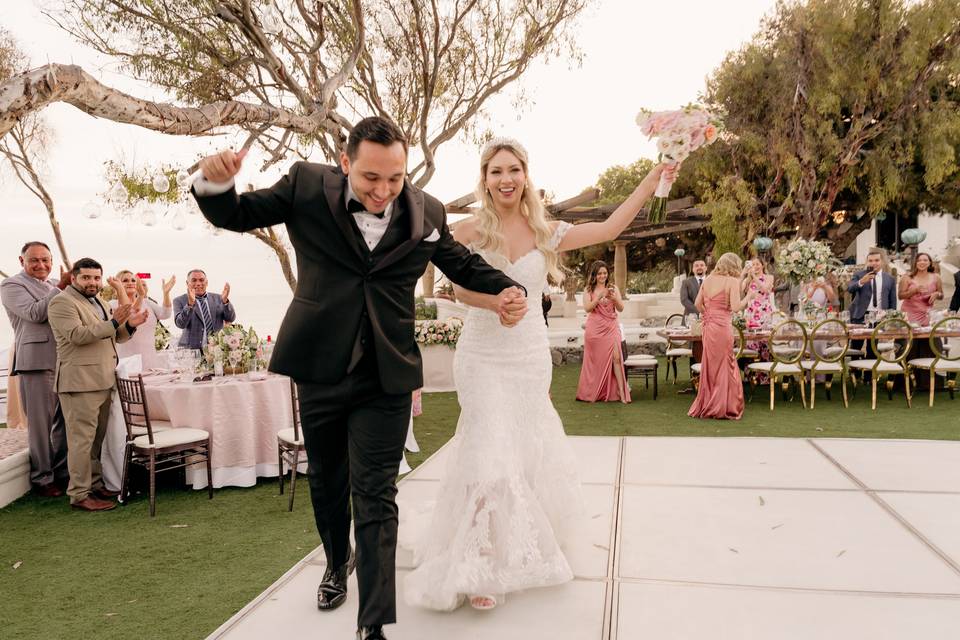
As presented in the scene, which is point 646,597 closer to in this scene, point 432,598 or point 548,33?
point 432,598

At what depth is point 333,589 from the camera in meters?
3.21

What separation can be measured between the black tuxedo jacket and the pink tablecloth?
3373 mm

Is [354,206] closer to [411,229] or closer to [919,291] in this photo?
[411,229]

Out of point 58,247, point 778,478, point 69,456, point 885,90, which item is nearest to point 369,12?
point 69,456

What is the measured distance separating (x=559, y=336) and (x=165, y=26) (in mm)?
9545

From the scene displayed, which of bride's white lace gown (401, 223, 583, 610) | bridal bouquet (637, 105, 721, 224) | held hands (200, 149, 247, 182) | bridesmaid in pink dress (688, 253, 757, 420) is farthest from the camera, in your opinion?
bridesmaid in pink dress (688, 253, 757, 420)

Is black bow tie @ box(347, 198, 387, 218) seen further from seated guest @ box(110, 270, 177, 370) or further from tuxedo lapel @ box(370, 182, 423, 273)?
seated guest @ box(110, 270, 177, 370)

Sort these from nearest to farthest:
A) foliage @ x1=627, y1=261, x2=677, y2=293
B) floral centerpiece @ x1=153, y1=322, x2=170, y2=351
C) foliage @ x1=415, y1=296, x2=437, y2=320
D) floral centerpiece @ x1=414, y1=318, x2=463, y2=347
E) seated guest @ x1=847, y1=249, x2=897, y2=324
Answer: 1. floral centerpiece @ x1=153, y1=322, x2=170, y2=351
2. seated guest @ x1=847, y1=249, x2=897, y2=324
3. floral centerpiece @ x1=414, y1=318, x2=463, y2=347
4. foliage @ x1=415, y1=296, x2=437, y2=320
5. foliage @ x1=627, y1=261, x2=677, y2=293

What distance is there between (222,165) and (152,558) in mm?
2996

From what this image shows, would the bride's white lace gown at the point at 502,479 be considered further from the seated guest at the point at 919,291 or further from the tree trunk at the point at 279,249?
the tree trunk at the point at 279,249

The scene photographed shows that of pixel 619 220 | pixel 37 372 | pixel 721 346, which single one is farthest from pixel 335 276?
pixel 721 346

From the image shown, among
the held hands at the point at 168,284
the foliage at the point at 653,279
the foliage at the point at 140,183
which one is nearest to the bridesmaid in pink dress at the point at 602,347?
the held hands at the point at 168,284

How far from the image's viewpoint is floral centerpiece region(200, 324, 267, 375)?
6.16m

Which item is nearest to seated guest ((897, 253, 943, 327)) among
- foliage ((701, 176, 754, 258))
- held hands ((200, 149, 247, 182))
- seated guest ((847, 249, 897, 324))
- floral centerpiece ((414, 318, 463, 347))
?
Result: seated guest ((847, 249, 897, 324))
